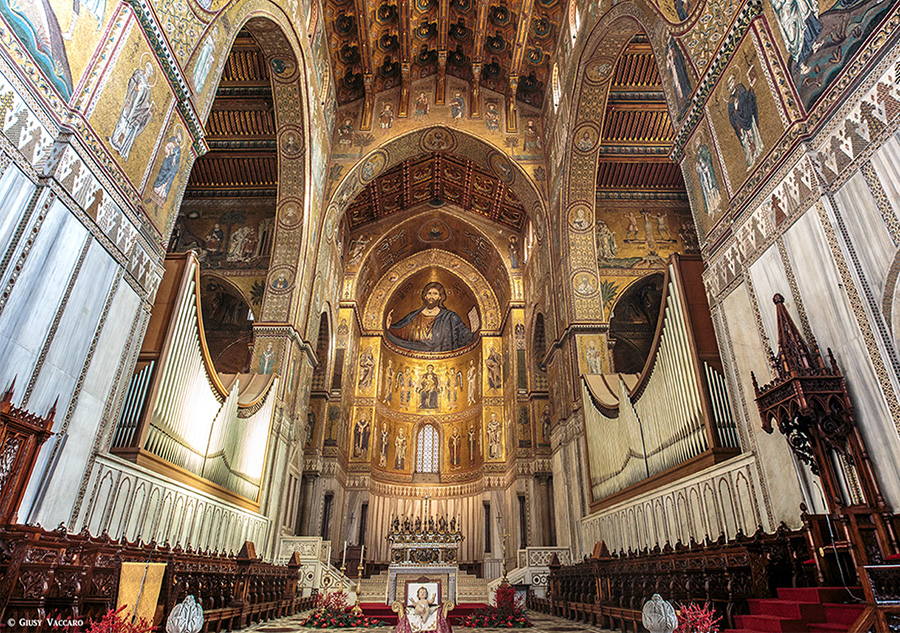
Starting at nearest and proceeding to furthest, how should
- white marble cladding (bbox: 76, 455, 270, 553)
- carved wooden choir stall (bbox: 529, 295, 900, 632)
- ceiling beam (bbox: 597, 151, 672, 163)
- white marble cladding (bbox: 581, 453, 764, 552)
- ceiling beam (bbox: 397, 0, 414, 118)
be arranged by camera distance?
carved wooden choir stall (bbox: 529, 295, 900, 632) < white marble cladding (bbox: 581, 453, 764, 552) < white marble cladding (bbox: 76, 455, 270, 553) < ceiling beam (bbox: 397, 0, 414, 118) < ceiling beam (bbox: 597, 151, 672, 163)

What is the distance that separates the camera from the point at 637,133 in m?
16.5

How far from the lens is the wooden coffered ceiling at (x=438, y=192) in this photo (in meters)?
20.8

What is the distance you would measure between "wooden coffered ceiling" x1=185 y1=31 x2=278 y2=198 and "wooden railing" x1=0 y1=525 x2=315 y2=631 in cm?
1299

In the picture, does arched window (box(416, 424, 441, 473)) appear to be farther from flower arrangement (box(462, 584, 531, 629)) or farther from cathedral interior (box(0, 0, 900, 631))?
flower arrangement (box(462, 584, 531, 629))

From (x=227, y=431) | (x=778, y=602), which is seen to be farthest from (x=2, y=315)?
(x=778, y=602)

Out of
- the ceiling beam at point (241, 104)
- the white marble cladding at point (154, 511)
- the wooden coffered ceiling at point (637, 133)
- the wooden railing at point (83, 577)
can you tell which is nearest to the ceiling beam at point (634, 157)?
the wooden coffered ceiling at point (637, 133)

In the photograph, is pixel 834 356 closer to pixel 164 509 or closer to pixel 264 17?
pixel 164 509

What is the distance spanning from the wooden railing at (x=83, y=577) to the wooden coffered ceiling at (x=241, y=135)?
12987mm

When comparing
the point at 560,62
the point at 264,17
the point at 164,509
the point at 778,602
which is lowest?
the point at 778,602

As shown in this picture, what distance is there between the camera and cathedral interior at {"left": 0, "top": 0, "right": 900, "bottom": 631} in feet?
14.4

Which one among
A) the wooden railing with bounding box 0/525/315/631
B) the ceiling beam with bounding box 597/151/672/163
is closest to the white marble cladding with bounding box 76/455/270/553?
the wooden railing with bounding box 0/525/315/631

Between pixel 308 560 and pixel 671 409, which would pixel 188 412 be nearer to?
pixel 308 560

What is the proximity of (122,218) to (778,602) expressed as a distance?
7.74 meters

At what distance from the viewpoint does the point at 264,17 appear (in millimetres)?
10805
